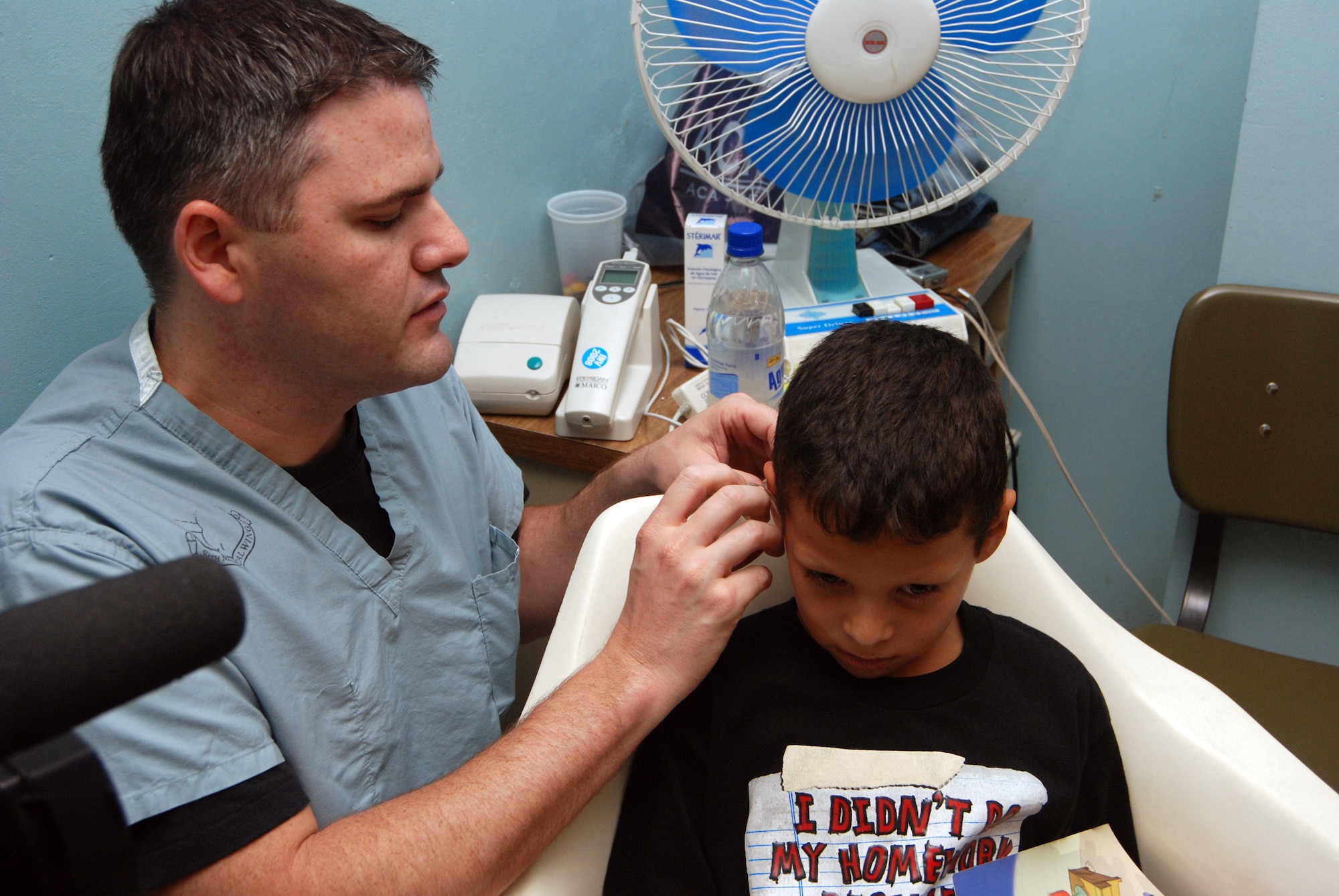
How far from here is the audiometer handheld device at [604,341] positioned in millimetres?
1310

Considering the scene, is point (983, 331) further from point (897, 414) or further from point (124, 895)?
point (124, 895)

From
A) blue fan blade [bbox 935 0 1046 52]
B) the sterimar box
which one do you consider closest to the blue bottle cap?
the sterimar box

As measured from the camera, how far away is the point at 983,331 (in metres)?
1.61

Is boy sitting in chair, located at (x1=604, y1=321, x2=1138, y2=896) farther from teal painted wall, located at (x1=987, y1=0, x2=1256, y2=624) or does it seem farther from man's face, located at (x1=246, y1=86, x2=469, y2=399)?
teal painted wall, located at (x1=987, y1=0, x2=1256, y2=624)

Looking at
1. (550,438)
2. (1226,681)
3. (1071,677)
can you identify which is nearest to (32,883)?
(1071,677)

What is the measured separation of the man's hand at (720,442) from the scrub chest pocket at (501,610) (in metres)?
0.20

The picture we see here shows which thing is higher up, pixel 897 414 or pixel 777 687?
pixel 897 414

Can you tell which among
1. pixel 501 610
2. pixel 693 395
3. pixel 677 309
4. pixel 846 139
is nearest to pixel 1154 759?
pixel 501 610

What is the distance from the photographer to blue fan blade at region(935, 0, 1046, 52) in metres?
1.21

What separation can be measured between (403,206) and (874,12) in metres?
0.67

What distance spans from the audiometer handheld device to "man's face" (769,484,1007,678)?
0.55 m

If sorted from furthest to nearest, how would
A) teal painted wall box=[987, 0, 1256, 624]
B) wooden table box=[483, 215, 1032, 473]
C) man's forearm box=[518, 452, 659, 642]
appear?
1. teal painted wall box=[987, 0, 1256, 624]
2. wooden table box=[483, 215, 1032, 473]
3. man's forearm box=[518, 452, 659, 642]

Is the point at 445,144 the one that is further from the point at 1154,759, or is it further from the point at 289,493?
the point at 1154,759

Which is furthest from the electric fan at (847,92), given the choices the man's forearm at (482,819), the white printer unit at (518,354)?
the man's forearm at (482,819)
